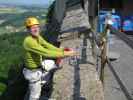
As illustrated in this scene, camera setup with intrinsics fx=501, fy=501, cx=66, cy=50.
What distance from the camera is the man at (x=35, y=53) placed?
279 inches

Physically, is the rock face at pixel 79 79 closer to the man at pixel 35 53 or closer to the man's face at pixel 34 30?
the man at pixel 35 53

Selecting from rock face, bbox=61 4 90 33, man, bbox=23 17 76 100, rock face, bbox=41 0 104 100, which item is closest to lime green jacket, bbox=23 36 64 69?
man, bbox=23 17 76 100

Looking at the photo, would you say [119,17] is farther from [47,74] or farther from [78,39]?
[47,74]

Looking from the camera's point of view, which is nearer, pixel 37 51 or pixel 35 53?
pixel 37 51

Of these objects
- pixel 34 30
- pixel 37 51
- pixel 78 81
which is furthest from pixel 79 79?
pixel 34 30

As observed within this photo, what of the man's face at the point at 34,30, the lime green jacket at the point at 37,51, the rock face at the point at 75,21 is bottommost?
the rock face at the point at 75,21

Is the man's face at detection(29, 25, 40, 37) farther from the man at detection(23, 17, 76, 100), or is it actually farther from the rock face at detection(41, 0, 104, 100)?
the rock face at detection(41, 0, 104, 100)

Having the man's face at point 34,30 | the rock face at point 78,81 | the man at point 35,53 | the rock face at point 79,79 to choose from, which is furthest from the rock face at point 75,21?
the man's face at point 34,30

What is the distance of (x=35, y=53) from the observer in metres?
7.32

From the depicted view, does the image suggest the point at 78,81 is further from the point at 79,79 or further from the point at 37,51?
the point at 37,51

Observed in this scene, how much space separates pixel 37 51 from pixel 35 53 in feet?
0.46

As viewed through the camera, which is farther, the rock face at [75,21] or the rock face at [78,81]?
the rock face at [75,21]

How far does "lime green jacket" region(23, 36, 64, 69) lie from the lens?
7.08m

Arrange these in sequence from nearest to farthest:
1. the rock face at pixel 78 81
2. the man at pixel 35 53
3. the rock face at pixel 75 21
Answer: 1. the rock face at pixel 78 81
2. the man at pixel 35 53
3. the rock face at pixel 75 21
